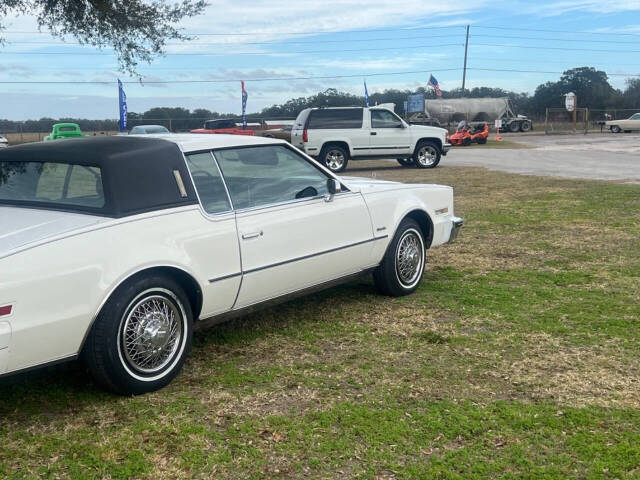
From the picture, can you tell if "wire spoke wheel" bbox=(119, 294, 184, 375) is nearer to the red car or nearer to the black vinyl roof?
the black vinyl roof

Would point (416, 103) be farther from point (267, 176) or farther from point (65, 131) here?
point (267, 176)

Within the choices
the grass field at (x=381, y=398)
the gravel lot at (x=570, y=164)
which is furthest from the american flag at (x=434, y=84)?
the grass field at (x=381, y=398)

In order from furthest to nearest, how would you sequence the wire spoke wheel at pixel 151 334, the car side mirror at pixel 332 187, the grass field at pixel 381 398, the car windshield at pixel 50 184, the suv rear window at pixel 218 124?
the suv rear window at pixel 218 124 < the car side mirror at pixel 332 187 < the car windshield at pixel 50 184 < the wire spoke wheel at pixel 151 334 < the grass field at pixel 381 398

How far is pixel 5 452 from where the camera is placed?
328 centimetres

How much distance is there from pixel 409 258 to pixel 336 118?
14.6 metres

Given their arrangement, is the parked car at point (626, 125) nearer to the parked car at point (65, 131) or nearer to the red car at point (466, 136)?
the red car at point (466, 136)

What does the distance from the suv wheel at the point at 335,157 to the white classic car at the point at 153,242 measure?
48.3 feet

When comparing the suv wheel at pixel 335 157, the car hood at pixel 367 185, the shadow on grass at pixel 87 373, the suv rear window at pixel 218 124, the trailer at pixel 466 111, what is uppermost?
the trailer at pixel 466 111

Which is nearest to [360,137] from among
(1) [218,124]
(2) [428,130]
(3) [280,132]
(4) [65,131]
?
(2) [428,130]

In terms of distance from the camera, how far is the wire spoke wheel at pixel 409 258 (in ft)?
18.9

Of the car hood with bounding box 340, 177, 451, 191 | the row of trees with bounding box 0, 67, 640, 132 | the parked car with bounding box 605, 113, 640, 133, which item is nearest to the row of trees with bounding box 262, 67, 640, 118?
the row of trees with bounding box 0, 67, 640, 132

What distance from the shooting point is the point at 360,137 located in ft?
66.2

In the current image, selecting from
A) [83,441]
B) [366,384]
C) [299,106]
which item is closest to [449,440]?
[366,384]

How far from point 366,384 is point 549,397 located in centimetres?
99
